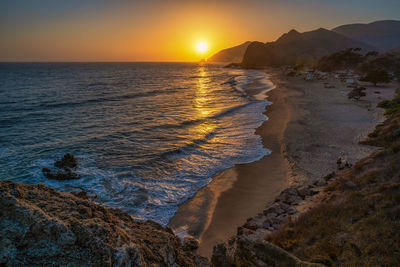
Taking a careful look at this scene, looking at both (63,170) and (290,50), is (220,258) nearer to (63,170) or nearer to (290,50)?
(63,170)

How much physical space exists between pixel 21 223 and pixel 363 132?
21626mm

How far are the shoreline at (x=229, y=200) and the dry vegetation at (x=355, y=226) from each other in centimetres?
258

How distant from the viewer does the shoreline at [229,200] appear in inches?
357

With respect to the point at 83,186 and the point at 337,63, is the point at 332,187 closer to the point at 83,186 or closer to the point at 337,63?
the point at 83,186

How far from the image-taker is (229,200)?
11.1 meters

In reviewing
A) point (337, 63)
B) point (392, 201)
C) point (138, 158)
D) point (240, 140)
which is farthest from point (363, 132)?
point (337, 63)

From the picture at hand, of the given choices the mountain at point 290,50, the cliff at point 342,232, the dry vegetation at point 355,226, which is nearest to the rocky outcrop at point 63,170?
the cliff at point 342,232

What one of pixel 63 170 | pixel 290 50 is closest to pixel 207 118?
pixel 63 170

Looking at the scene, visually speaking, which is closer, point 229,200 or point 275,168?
point 229,200

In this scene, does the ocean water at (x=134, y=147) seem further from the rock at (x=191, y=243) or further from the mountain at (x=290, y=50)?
the mountain at (x=290, y=50)

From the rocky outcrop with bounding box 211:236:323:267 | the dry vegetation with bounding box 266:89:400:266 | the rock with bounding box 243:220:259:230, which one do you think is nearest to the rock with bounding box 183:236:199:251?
the rock with bounding box 243:220:259:230

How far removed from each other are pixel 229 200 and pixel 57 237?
8884 millimetres

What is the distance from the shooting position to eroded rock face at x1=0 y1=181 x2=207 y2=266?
2.88 metres

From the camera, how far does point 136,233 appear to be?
4.32 meters
